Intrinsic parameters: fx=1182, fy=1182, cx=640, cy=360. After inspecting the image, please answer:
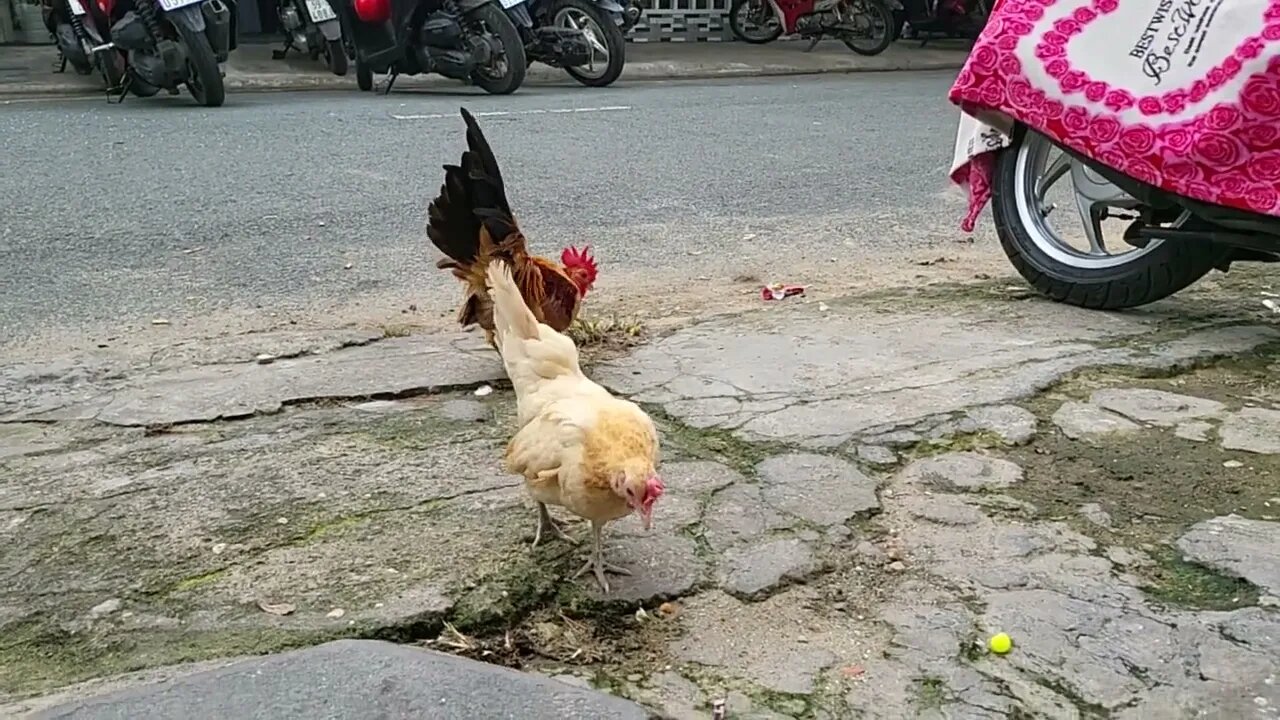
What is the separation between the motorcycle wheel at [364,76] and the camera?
10000 millimetres

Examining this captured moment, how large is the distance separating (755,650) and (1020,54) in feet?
7.60

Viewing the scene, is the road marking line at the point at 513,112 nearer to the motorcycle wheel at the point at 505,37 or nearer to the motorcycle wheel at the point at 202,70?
the motorcycle wheel at the point at 505,37

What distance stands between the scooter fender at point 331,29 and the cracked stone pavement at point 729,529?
7.20 m

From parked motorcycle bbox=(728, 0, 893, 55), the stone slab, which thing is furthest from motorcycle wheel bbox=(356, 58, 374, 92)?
the stone slab

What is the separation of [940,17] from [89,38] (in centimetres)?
1114

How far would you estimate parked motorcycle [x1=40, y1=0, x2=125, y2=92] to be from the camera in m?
8.55

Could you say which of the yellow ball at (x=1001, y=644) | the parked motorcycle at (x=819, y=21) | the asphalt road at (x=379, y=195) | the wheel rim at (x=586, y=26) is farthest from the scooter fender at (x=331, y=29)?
the yellow ball at (x=1001, y=644)

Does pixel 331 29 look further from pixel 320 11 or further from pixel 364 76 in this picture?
pixel 364 76

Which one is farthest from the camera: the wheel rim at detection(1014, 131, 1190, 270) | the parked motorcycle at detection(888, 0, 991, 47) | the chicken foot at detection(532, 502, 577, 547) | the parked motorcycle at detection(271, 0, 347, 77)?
the parked motorcycle at detection(888, 0, 991, 47)

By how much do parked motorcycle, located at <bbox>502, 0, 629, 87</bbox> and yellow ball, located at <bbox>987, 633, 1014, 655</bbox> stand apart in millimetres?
8853

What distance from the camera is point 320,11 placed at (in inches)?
391

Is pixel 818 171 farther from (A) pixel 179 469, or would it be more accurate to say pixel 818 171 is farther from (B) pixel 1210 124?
(A) pixel 179 469

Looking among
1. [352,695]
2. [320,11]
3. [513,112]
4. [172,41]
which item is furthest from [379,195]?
[320,11]

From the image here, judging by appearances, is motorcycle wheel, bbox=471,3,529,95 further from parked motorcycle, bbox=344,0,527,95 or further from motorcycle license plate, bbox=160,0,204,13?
motorcycle license plate, bbox=160,0,204,13
